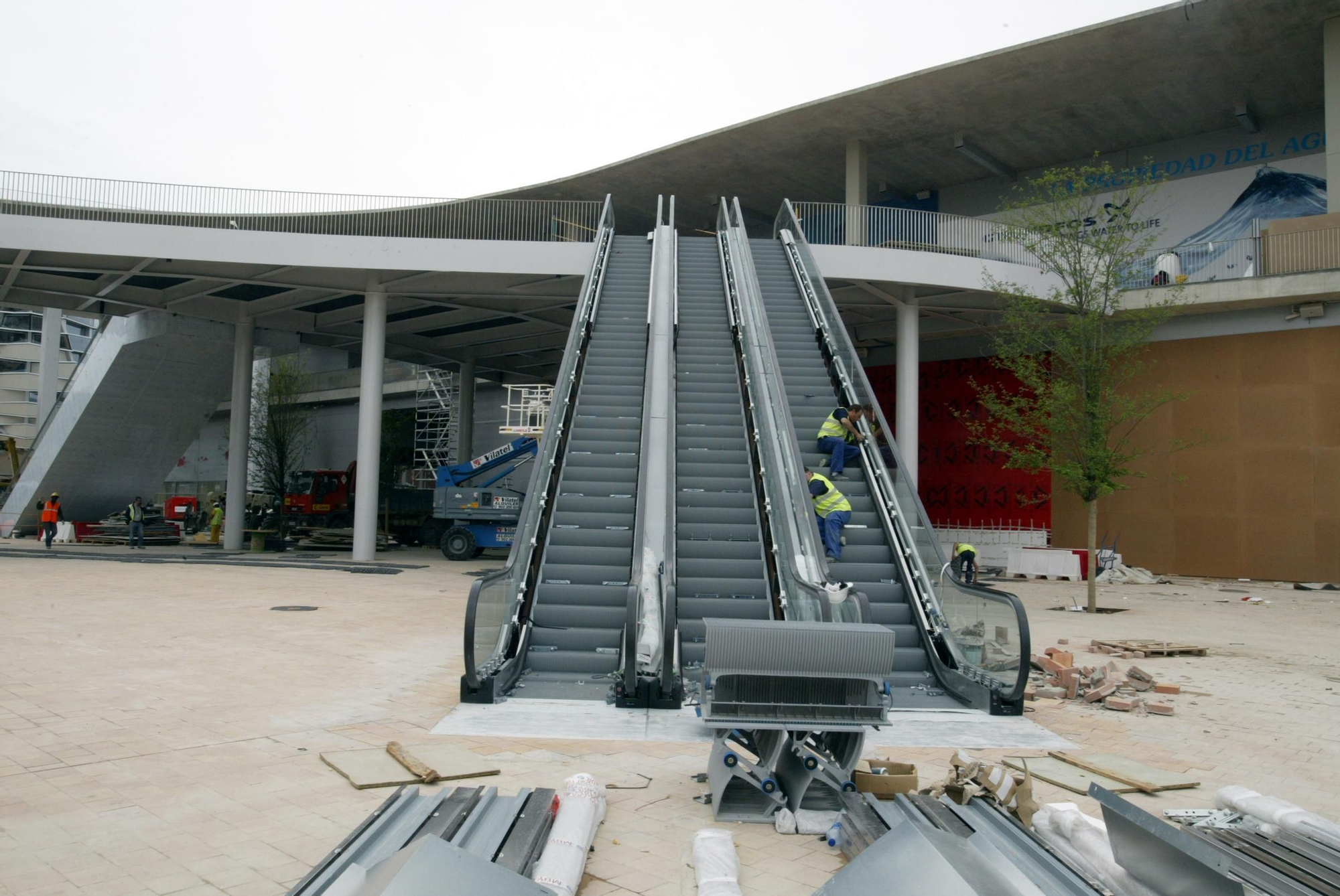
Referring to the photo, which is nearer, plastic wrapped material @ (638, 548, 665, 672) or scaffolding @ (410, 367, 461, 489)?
plastic wrapped material @ (638, 548, 665, 672)

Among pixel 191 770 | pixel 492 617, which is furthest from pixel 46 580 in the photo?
pixel 191 770

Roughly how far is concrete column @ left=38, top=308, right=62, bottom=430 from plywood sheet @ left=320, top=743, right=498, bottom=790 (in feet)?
146

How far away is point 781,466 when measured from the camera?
9.76 metres

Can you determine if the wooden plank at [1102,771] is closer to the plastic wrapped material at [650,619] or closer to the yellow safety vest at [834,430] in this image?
the plastic wrapped material at [650,619]

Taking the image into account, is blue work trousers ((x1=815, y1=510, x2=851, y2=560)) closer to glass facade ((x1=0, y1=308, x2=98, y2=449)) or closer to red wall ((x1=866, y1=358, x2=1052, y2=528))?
red wall ((x1=866, y1=358, x2=1052, y2=528))

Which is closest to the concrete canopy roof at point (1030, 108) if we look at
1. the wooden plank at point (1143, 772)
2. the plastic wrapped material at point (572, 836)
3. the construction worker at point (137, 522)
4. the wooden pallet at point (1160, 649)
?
the construction worker at point (137, 522)

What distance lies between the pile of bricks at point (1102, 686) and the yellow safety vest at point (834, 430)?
11.9ft

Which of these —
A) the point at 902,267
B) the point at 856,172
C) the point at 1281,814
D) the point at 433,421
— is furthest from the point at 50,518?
the point at 1281,814

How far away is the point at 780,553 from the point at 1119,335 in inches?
391

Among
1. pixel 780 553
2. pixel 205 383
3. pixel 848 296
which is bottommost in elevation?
pixel 780 553

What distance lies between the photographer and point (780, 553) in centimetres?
879

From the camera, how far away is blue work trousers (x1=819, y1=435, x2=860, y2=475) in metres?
10.8

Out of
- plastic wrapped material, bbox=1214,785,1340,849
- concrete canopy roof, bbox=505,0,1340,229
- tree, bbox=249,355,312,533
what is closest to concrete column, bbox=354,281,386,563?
concrete canopy roof, bbox=505,0,1340,229

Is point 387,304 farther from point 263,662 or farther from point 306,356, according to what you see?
point 306,356
